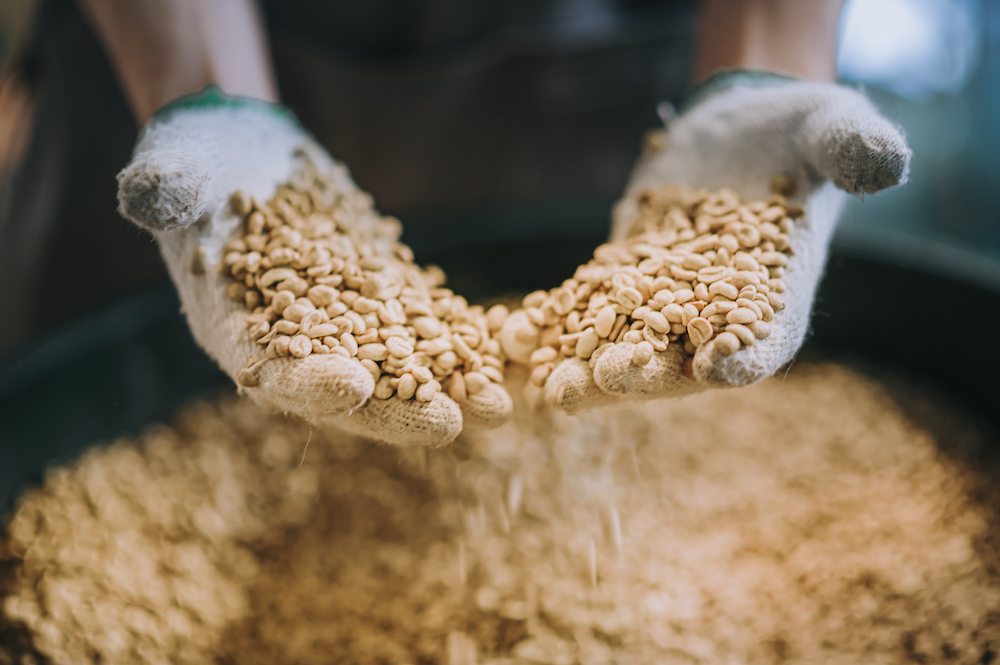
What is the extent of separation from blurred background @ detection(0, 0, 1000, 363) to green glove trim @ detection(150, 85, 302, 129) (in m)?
0.50

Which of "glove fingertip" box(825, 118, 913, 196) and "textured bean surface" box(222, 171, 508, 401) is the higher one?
"glove fingertip" box(825, 118, 913, 196)

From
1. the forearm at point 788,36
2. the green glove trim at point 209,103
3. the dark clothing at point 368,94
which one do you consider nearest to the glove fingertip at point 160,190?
the green glove trim at point 209,103

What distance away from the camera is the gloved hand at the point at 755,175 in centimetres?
56

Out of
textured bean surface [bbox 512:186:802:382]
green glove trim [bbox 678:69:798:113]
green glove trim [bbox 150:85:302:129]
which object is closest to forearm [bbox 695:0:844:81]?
green glove trim [bbox 678:69:798:113]

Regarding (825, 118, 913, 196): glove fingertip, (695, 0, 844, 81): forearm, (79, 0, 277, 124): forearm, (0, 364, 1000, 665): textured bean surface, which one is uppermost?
(79, 0, 277, 124): forearm

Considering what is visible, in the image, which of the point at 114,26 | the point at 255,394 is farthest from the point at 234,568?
the point at 114,26

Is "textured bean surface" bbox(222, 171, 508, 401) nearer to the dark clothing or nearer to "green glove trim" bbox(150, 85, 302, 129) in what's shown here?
"green glove trim" bbox(150, 85, 302, 129)

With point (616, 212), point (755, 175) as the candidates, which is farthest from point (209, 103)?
point (755, 175)

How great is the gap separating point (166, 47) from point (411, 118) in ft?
2.33

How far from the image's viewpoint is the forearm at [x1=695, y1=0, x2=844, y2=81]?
2.75 feet

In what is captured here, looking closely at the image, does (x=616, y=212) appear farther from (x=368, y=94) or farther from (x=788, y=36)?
(x=368, y=94)

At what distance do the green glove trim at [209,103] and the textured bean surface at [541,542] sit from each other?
0.40m

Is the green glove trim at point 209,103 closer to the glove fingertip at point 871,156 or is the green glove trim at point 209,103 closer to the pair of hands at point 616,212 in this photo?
the pair of hands at point 616,212

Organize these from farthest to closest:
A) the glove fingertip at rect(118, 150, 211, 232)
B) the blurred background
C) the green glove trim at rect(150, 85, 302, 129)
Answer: the blurred background, the green glove trim at rect(150, 85, 302, 129), the glove fingertip at rect(118, 150, 211, 232)
